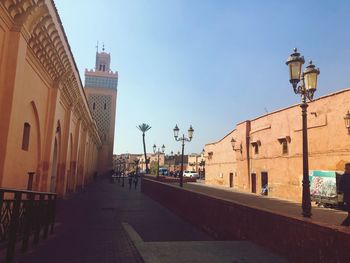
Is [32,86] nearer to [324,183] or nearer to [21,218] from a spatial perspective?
[21,218]

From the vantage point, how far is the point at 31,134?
1112 centimetres

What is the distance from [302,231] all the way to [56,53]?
9.81m

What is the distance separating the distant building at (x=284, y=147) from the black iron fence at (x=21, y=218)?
1754 cm

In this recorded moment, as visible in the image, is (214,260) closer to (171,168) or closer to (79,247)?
(79,247)

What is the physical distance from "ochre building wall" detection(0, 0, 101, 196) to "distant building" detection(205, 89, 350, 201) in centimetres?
1503

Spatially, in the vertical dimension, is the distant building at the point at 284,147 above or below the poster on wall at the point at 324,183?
above

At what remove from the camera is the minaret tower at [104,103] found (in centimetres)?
6241

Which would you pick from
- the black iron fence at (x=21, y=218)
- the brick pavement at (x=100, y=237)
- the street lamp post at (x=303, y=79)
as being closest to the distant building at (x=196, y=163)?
the brick pavement at (x=100, y=237)

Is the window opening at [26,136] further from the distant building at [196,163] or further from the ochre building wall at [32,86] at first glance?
the distant building at [196,163]

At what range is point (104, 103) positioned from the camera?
63.4 m

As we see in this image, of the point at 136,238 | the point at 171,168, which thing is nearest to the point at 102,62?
the point at 171,168

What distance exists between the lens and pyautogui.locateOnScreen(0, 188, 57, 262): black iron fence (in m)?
5.49

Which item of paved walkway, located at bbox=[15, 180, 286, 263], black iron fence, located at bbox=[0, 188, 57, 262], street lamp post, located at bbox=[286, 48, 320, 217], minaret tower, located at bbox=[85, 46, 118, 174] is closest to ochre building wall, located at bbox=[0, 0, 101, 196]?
black iron fence, located at bbox=[0, 188, 57, 262]

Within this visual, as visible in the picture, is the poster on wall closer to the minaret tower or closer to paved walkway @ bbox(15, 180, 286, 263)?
paved walkway @ bbox(15, 180, 286, 263)
